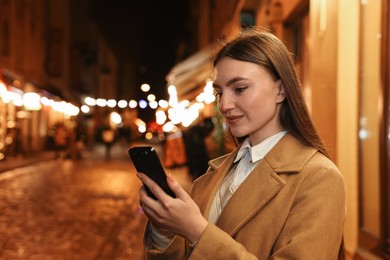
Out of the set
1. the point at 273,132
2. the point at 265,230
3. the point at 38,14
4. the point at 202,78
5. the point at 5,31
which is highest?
the point at 38,14

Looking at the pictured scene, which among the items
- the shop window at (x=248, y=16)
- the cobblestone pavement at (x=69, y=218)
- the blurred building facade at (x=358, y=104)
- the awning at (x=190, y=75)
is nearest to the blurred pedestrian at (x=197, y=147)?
the cobblestone pavement at (x=69, y=218)

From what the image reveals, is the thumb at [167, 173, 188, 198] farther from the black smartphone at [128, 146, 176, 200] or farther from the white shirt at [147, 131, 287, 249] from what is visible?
the white shirt at [147, 131, 287, 249]

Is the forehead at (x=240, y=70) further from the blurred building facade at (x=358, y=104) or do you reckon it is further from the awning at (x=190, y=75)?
the awning at (x=190, y=75)

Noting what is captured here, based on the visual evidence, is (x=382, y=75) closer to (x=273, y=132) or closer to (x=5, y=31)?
(x=273, y=132)

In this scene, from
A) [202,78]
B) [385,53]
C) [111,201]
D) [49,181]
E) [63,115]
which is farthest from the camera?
[63,115]

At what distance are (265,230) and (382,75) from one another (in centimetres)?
419

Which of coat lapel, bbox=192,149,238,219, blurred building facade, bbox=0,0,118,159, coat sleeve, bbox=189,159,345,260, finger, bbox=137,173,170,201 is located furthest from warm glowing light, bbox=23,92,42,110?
coat sleeve, bbox=189,159,345,260

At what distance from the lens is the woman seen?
1576 millimetres

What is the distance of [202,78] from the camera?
17875mm

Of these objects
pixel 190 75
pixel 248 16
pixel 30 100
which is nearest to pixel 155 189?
pixel 248 16

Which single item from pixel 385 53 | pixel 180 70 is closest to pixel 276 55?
pixel 385 53

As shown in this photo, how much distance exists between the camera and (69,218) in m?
9.87

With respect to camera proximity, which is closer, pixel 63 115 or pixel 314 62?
pixel 314 62

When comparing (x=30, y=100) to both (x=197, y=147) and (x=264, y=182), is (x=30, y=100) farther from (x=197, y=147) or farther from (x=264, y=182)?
(x=264, y=182)
